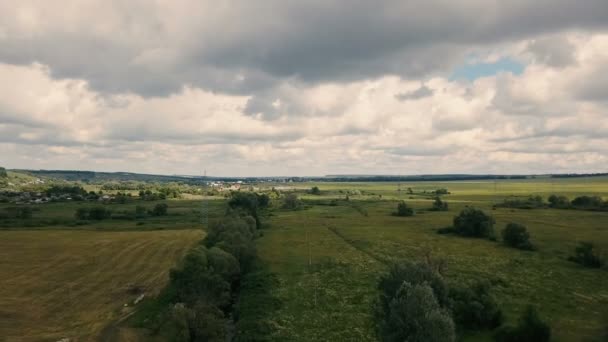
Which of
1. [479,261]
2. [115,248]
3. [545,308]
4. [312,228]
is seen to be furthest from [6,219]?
[545,308]

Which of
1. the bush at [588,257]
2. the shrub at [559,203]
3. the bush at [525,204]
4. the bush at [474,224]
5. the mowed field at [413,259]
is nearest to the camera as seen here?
the mowed field at [413,259]

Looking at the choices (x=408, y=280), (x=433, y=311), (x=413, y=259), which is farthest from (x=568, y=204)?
(x=433, y=311)

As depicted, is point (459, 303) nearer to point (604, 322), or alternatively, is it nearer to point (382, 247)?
point (604, 322)

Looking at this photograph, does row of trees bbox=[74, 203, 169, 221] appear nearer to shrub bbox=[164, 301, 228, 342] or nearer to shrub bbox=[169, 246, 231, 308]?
shrub bbox=[169, 246, 231, 308]

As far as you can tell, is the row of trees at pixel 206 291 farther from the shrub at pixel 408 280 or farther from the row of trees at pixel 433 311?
the row of trees at pixel 433 311

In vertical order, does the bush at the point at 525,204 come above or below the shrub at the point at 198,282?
above

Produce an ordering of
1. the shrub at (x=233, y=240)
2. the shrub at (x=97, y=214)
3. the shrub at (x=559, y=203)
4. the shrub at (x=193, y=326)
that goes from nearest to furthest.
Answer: the shrub at (x=193, y=326)
the shrub at (x=233, y=240)
the shrub at (x=97, y=214)
the shrub at (x=559, y=203)

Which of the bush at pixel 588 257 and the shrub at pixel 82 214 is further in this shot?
the shrub at pixel 82 214

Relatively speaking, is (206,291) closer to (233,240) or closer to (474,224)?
(233,240)

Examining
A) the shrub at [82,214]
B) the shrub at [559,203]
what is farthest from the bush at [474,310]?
the shrub at [559,203]

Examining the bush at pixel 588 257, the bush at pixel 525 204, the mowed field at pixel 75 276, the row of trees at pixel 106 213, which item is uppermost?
the bush at pixel 525 204
